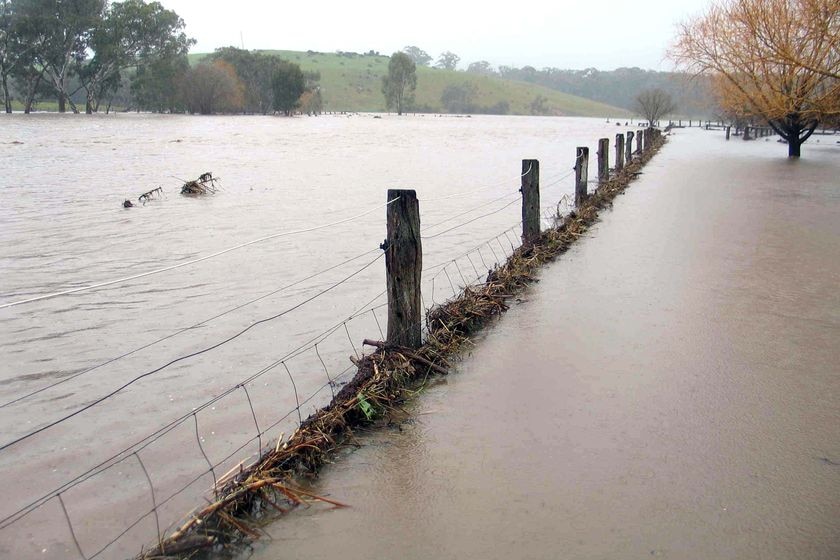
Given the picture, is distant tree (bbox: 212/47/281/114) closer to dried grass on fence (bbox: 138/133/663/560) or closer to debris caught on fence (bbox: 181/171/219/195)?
debris caught on fence (bbox: 181/171/219/195)

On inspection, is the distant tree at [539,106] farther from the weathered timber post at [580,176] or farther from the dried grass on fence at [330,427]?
the dried grass on fence at [330,427]

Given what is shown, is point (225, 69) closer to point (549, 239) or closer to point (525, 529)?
point (549, 239)

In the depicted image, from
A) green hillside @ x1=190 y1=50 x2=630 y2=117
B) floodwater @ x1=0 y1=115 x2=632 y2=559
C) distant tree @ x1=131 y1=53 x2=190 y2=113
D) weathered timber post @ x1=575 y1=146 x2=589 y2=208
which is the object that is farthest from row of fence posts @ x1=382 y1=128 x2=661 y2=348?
green hillside @ x1=190 y1=50 x2=630 y2=117

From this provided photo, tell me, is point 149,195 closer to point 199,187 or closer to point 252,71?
point 199,187

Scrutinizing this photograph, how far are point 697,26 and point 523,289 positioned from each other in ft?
67.0

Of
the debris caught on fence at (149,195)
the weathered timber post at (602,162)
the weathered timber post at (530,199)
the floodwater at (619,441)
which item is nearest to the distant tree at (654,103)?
the weathered timber post at (602,162)

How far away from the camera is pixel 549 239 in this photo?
900cm

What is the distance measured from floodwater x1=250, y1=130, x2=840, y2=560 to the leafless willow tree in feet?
39.2

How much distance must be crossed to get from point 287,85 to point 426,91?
2988 inches

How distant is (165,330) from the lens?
20.4 feet

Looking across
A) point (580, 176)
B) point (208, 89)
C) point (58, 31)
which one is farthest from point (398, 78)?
point (580, 176)

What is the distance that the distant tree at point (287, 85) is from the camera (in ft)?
297

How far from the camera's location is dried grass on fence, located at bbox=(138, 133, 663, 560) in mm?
3049

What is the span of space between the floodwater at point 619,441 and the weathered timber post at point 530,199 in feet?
5.15
